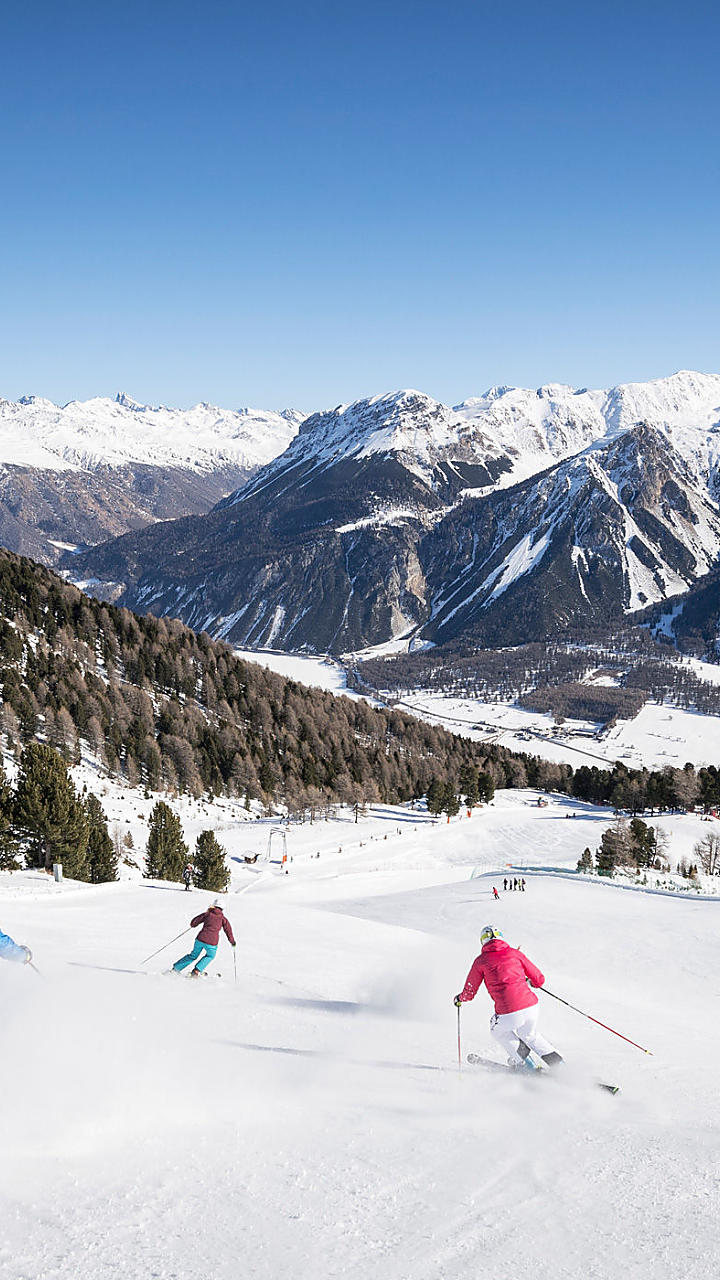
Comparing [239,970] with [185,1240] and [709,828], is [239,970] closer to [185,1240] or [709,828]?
[185,1240]

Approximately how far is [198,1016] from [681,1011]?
41.0 feet

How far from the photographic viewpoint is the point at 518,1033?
12461 millimetres

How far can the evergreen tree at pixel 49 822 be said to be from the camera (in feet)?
144

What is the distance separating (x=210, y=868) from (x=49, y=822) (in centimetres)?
1187

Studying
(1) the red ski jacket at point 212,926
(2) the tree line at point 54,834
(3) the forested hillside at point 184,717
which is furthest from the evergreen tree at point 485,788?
(1) the red ski jacket at point 212,926

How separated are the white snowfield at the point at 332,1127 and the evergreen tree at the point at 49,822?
25264 millimetres

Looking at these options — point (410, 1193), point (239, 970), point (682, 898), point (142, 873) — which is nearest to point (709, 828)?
point (682, 898)

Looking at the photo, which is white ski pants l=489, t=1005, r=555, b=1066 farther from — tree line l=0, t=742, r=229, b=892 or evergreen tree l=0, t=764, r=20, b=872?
evergreen tree l=0, t=764, r=20, b=872

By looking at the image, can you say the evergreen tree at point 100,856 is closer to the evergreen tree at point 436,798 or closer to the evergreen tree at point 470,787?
the evergreen tree at point 436,798

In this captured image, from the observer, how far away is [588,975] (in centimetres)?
2255

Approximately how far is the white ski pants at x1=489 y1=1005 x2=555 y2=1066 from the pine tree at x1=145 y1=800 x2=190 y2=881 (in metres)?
44.2

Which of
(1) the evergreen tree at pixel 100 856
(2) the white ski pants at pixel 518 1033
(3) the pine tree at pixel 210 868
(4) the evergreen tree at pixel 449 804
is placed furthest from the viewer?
(4) the evergreen tree at pixel 449 804

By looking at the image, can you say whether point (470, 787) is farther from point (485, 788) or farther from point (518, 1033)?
point (518, 1033)

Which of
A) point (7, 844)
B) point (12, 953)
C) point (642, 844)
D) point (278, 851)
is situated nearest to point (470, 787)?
point (642, 844)
